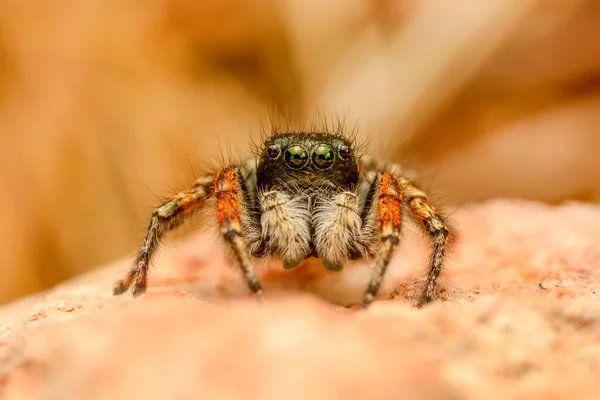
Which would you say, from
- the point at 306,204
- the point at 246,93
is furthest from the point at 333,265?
the point at 246,93

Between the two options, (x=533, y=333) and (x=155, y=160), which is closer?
(x=533, y=333)

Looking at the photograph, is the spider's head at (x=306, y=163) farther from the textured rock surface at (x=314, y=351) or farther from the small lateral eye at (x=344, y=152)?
the textured rock surface at (x=314, y=351)

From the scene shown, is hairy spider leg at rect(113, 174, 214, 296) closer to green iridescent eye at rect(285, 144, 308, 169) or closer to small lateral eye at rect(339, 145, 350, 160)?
green iridescent eye at rect(285, 144, 308, 169)

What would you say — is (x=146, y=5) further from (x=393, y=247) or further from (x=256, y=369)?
(x=256, y=369)

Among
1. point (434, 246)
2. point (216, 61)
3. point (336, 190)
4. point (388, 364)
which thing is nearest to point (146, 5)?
point (216, 61)

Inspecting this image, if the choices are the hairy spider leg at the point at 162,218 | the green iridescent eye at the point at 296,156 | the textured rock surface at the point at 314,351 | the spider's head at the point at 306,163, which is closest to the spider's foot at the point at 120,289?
the hairy spider leg at the point at 162,218

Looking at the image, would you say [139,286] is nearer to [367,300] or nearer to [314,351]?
[367,300]

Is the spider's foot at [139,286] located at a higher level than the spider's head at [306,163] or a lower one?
lower
